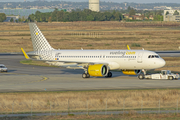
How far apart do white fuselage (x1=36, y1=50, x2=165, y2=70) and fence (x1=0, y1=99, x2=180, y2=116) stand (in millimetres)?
17007

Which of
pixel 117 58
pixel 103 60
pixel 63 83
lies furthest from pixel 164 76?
pixel 63 83

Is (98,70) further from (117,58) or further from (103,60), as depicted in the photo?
(117,58)

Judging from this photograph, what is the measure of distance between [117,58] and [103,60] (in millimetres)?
2913

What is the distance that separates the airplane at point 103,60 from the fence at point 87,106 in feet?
56.3

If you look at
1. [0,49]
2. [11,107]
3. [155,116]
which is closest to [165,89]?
[155,116]

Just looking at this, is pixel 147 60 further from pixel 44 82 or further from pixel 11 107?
pixel 11 107

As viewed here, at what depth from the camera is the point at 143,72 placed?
197 feet

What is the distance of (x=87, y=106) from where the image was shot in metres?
37.6

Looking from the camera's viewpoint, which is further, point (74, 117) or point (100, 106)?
point (100, 106)

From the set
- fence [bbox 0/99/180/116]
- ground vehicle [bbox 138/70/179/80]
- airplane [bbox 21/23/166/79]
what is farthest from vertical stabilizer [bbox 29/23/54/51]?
fence [bbox 0/99/180/116]

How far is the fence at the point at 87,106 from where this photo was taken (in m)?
35.4

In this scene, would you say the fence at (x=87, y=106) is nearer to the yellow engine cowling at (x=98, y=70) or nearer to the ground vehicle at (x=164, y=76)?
the yellow engine cowling at (x=98, y=70)

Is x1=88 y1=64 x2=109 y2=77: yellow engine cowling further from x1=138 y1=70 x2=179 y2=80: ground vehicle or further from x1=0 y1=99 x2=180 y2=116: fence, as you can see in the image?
x1=0 y1=99 x2=180 y2=116: fence

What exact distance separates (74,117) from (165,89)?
20.4m
